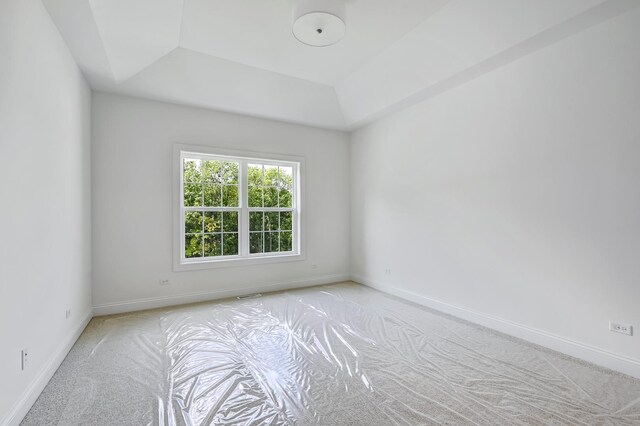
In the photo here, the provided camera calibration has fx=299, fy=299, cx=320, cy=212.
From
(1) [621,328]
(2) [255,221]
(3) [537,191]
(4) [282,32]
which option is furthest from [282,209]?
(1) [621,328]

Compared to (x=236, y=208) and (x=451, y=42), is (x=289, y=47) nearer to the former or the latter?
(x=451, y=42)

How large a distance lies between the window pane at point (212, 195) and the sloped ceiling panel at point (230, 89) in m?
1.12

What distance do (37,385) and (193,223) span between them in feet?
8.07

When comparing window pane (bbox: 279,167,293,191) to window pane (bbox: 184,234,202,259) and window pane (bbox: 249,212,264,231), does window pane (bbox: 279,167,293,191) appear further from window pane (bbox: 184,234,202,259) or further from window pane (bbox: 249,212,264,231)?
window pane (bbox: 184,234,202,259)

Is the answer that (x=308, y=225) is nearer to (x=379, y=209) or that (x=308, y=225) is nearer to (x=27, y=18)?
(x=379, y=209)

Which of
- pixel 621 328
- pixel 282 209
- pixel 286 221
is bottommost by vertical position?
pixel 621 328

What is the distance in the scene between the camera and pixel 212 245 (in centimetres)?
439

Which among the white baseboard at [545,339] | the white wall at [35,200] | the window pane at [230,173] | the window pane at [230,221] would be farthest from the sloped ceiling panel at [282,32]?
the white baseboard at [545,339]

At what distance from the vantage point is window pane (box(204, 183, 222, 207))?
4359 millimetres

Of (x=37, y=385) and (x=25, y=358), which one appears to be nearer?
(x=25, y=358)

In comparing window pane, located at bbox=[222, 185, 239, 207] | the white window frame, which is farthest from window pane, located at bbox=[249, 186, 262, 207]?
window pane, located at bbox=[222, 185, 239, 207]

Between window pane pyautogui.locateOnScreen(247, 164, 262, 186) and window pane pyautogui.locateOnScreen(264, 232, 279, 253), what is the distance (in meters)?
0.83

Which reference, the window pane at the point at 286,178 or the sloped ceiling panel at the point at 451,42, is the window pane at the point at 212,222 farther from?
the sloped ceiling panel at the point at 451,42

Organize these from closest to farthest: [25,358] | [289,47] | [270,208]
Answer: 1. [25,358]
2. [289,47]
3. [270,208]
